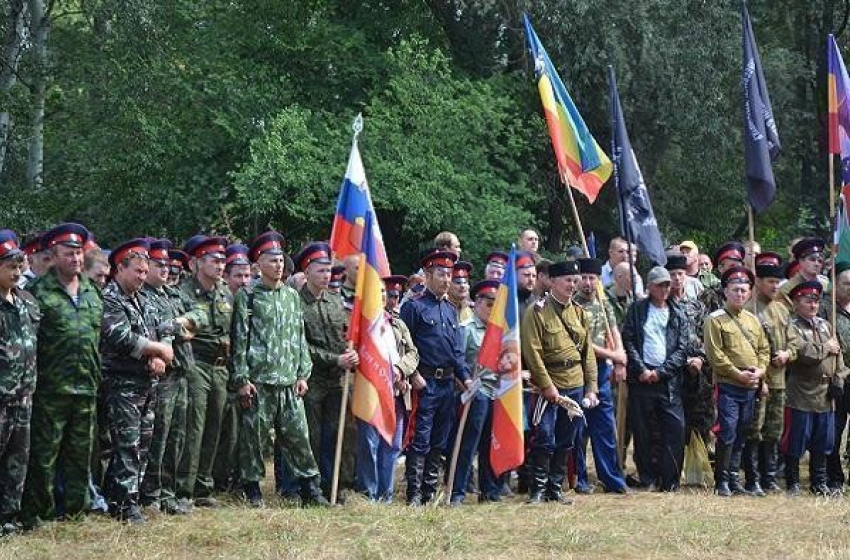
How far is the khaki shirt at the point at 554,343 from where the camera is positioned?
36.0 ft

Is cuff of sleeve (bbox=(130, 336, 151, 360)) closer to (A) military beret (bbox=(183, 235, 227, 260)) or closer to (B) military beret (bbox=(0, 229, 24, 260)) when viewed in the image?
(B) military beret (bbox=(0, 229, 24, 260))

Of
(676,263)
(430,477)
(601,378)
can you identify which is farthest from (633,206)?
(430,477)

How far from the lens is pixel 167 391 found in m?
9.53

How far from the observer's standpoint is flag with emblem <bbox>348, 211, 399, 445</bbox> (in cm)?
1005

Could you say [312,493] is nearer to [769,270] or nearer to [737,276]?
[737,276]

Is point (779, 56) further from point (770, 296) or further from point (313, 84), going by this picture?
point (770, 296)

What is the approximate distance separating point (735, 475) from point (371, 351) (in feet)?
12.6

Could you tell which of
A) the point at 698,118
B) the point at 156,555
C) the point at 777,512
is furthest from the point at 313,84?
the point at 156,555

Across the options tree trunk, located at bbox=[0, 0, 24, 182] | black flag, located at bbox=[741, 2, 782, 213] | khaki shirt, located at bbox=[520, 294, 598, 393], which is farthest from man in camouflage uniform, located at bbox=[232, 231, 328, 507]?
tree trunk, located at bbox=[0, 0, 24, 182]

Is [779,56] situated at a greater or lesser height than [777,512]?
greater

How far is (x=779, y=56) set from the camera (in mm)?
26062

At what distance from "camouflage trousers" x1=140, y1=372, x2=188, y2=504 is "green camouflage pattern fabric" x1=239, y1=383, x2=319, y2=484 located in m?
0.52

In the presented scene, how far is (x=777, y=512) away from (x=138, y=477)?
5.01 metres

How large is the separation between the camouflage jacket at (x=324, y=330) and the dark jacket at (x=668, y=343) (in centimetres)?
280
